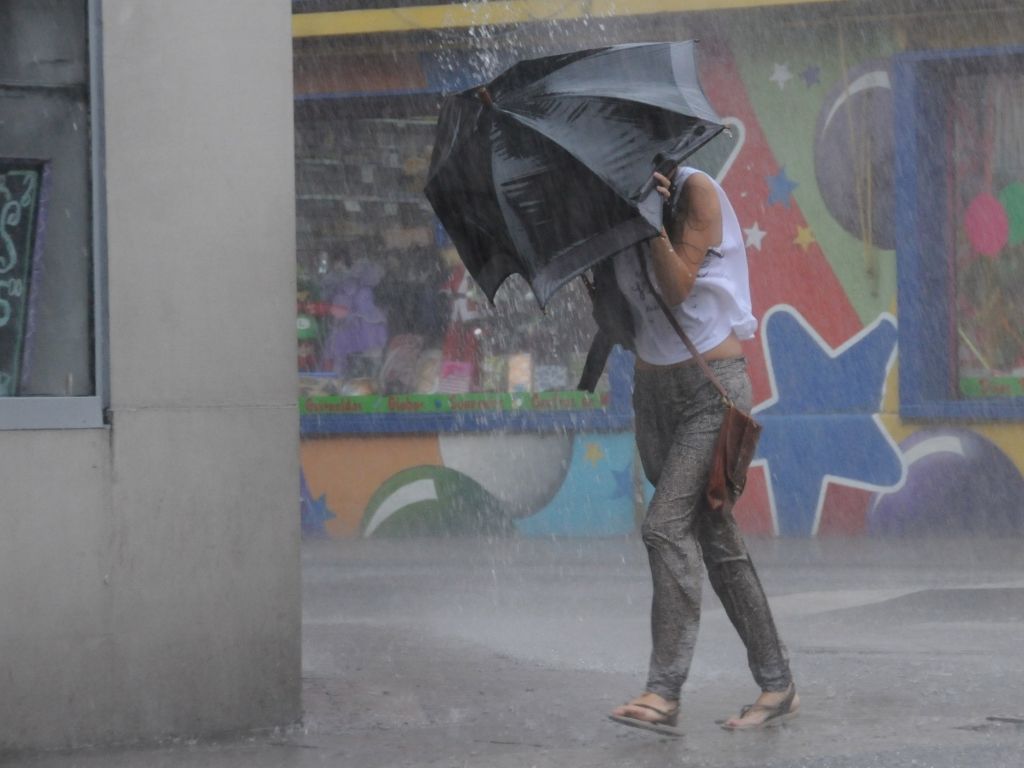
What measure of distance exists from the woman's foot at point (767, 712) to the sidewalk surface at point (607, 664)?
0.17ft

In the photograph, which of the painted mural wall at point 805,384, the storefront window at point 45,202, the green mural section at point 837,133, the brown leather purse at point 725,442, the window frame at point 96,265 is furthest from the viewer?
the green mural section at point 837,133

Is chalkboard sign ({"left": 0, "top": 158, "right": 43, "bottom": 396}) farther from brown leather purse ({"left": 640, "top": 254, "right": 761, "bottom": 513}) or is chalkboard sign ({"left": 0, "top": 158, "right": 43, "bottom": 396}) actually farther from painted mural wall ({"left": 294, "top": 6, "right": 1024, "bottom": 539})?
painted mural wall ({"left": 294, "top": 6, "right": 1024, "bottom": 539})

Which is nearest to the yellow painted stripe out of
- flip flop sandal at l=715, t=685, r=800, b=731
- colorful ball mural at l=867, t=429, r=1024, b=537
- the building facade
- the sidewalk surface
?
colorful ball mural at l=867, t=429, r=1024, b=537

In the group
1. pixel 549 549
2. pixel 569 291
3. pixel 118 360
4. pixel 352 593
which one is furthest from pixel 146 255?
pixel 569 291

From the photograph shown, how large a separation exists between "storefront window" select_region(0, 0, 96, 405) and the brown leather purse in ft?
5.88

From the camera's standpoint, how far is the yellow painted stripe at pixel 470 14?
10539mm

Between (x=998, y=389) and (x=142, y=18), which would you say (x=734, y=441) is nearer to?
→ (x=142, y=18)

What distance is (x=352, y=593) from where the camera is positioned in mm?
8562

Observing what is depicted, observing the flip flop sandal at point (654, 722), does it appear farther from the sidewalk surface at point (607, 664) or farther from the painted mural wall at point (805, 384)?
the painted mural wall at point (805, 384)

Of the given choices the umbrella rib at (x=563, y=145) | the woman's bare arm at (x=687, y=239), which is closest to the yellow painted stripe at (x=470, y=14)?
the woman's bare arm at (x=687, y=239)

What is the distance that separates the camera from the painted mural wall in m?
10.5

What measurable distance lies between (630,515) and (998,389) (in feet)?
8.42

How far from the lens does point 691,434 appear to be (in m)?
4.83

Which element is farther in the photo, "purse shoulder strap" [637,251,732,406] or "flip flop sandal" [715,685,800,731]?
"flip flop sandal" [715,685,800,731]
